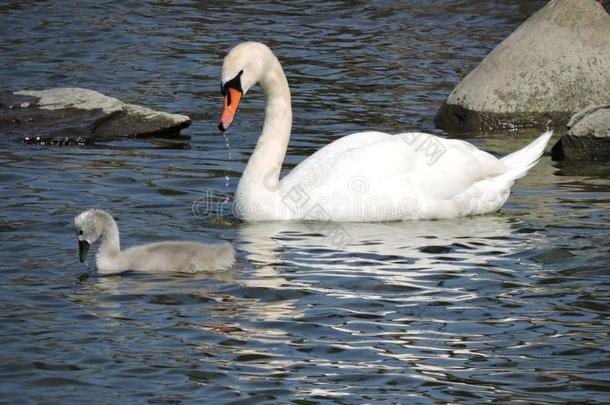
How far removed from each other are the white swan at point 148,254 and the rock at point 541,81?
6207mm

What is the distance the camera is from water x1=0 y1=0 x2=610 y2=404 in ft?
20.6

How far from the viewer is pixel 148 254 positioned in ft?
26.9

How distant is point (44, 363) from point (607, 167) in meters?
6.72

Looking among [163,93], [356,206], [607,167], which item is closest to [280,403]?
[356,206]

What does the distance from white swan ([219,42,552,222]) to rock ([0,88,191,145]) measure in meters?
3.01

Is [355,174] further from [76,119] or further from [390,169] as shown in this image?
[76,119]

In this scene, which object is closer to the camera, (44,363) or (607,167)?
(44,363)

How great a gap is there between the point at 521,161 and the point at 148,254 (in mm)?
3485

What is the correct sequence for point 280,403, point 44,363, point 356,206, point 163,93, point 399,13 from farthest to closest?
point 399,13, point 163,93, point 356,206, point 44,363, point 280,403

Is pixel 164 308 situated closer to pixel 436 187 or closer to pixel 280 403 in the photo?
pixel 280 403

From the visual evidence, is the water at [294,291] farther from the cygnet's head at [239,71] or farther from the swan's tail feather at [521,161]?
the cygnet's head at [239,71]

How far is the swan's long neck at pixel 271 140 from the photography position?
9961mm

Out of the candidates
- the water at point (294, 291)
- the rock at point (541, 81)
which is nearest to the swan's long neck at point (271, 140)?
the water at point (294, 291)

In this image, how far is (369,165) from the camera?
9.59 m
